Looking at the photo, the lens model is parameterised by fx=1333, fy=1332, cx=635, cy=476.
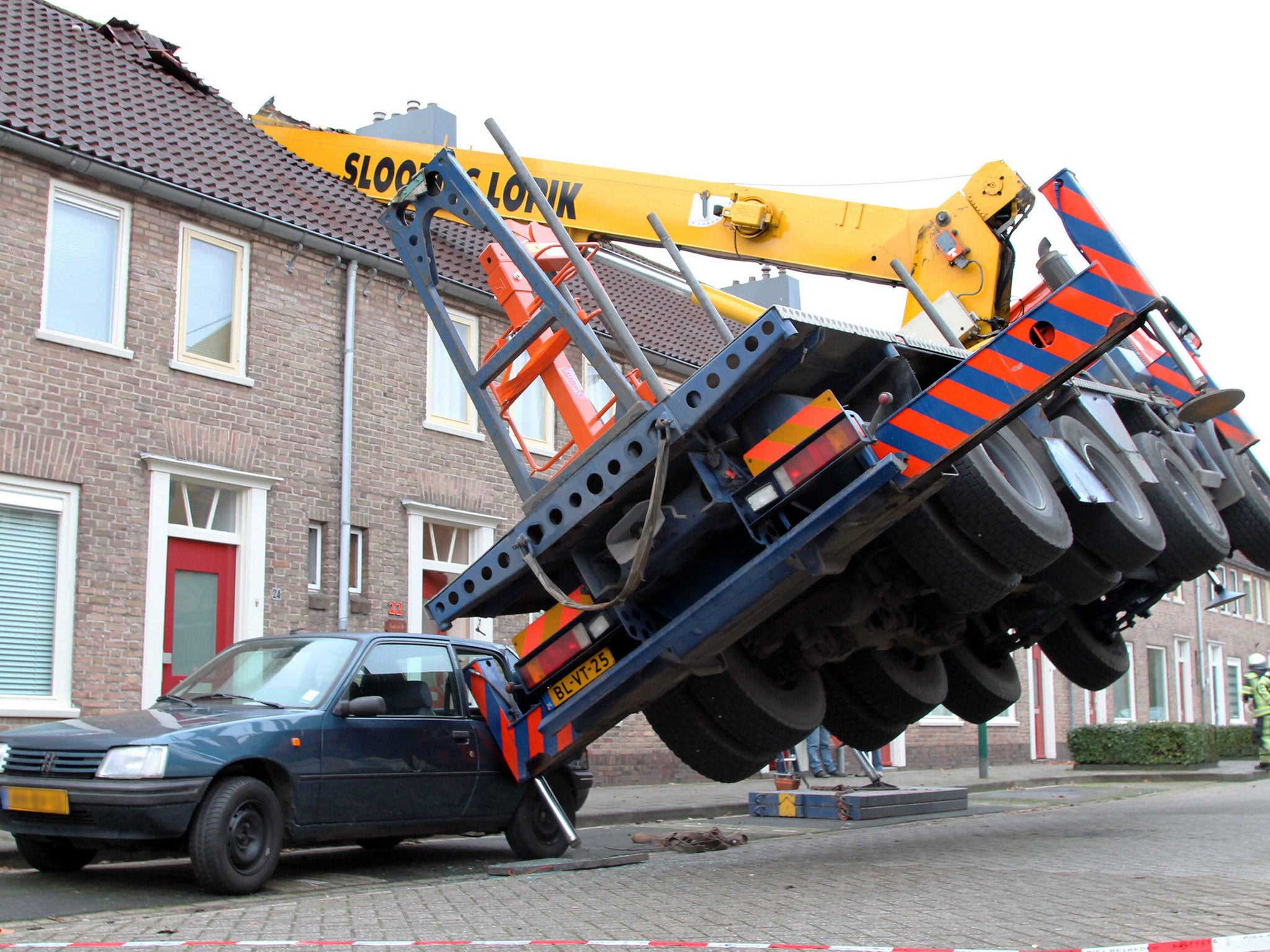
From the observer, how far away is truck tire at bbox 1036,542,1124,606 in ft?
27.8

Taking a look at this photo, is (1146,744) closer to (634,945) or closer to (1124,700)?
(1124,700)

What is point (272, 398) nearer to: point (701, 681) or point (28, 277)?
point (28, 277)

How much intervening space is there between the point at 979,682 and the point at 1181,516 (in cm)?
180

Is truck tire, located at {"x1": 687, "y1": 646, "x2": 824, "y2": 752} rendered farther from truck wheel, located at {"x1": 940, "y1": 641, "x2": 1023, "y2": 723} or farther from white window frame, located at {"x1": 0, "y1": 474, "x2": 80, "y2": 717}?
white window frame, located at {"x1": 0, "y1": 474, "x2": 80, "y2": 717}

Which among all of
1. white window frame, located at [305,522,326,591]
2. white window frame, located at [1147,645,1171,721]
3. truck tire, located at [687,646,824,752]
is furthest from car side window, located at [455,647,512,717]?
white window frame, located at [1147,645,1171,721]

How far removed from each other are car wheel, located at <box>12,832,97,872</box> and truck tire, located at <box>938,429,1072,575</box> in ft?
16.6

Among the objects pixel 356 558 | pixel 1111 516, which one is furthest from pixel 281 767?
pixel 356 558

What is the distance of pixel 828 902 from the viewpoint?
20.5ft

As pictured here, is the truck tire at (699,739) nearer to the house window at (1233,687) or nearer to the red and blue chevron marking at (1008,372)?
the red and blue chevron marking at (1008,372)

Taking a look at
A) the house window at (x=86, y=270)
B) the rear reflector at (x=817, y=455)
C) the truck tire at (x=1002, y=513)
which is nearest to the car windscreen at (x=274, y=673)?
the rear reflector at (x=817, y=455)

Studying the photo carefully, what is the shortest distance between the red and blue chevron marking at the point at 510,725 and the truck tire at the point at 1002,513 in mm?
2582

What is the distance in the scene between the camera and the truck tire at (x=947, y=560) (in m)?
7.02

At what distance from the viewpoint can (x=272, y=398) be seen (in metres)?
13.6

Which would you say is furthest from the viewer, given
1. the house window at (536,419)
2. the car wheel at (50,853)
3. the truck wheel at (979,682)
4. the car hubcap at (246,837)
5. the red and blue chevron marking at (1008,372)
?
the house window at (536,419)
